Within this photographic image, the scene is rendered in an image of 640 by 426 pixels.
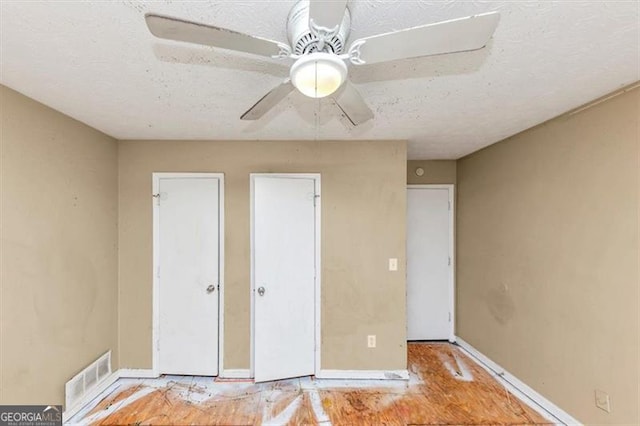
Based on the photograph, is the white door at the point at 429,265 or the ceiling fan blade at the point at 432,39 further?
the white door at the point at 429,265

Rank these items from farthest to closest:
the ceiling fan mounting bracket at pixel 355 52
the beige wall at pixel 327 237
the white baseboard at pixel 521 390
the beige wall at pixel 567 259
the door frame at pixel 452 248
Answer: the door frame at pixel 452 248, the beige wall at pixel 327 237, the white baseboard at pixel 521 390, the beige wall at pixel 567 259, the ceiling fan mounting bracket at pixel 355 52

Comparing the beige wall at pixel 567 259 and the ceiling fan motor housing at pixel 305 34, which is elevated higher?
the ceiling fan motor housing at pixel 305 34

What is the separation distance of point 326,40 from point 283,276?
2.14m

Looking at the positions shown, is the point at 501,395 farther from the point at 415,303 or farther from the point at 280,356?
the point at 280,356

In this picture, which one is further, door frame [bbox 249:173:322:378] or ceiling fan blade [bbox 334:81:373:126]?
door frame [bbox 249:173:322:378]

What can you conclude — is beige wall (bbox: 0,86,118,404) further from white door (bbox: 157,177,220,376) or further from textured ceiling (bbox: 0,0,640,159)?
white door (bbox: 157,177,220,376)

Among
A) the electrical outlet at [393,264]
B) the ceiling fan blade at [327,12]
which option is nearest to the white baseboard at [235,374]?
the electrical outlet at [393,264]

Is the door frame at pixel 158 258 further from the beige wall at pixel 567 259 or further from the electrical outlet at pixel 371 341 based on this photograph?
the beige wall at pixel 567 259

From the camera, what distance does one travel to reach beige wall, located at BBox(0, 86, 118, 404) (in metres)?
1.75

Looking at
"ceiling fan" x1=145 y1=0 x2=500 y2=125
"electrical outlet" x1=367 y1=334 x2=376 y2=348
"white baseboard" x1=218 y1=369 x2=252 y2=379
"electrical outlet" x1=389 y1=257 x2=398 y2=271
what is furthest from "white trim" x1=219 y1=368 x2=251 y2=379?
"ceiling fan" x1=145 y1=0 x2=500 y2=125

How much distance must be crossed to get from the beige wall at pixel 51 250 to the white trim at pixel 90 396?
0.13 meters

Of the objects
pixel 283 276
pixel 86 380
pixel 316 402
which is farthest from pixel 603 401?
pixel 86 380

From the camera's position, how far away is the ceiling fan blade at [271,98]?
1.17 m

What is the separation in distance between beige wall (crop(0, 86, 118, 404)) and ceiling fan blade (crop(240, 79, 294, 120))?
1.63 metres
